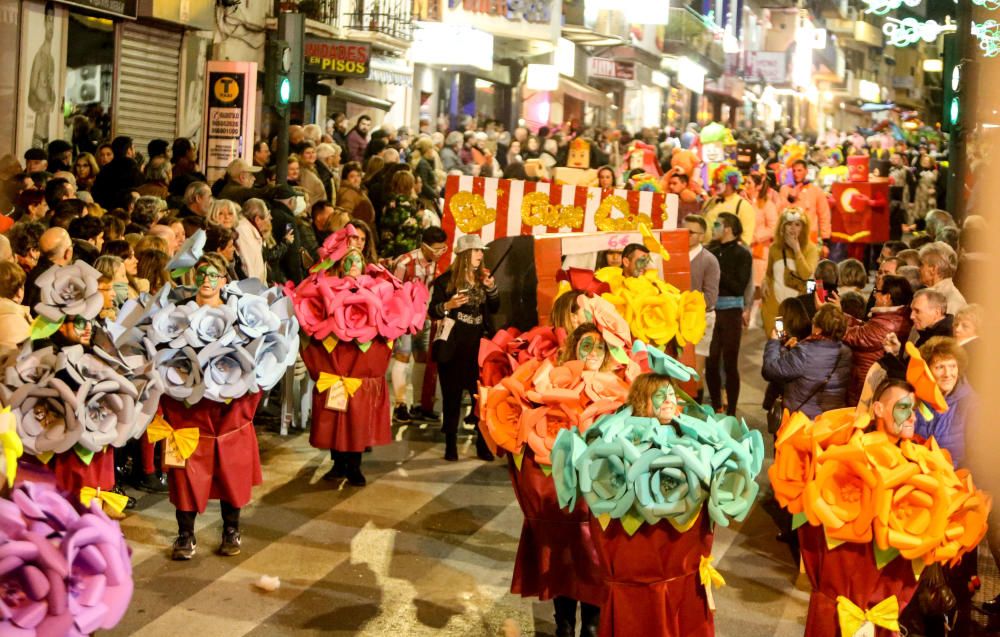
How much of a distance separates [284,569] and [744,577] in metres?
2.75

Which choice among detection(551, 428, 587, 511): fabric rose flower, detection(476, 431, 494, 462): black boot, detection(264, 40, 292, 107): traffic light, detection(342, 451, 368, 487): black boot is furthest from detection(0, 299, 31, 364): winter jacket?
detection(264, 40, 292, 107): traffic light

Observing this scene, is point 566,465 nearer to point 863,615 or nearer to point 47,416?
point 863,615

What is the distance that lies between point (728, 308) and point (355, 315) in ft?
14.4

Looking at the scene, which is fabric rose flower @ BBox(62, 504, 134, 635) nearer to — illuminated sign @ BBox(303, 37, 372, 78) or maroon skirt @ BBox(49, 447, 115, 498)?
maroon skirt @ BBox(49, 447, 115, 498)

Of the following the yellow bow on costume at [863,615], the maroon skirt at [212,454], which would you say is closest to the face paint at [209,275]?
the maroon skirt at [212,454]

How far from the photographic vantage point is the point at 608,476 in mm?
6270

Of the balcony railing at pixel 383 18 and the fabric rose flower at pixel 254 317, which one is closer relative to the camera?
the fabric rose flower at pixel 254 317

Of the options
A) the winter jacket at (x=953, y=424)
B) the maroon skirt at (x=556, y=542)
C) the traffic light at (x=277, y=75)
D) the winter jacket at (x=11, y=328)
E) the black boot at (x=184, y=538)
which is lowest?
the black boot at (x=184, y=538)

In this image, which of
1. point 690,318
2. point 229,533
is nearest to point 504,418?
point 229,533

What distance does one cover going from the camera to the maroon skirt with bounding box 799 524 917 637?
6.42 meters

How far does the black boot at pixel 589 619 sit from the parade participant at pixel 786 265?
7.62 meters

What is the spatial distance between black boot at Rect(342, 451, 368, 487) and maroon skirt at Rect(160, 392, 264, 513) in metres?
2.06

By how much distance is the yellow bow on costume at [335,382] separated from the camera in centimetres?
1064

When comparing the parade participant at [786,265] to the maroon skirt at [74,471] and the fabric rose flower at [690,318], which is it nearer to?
the fabric rose flower at [690,318]
